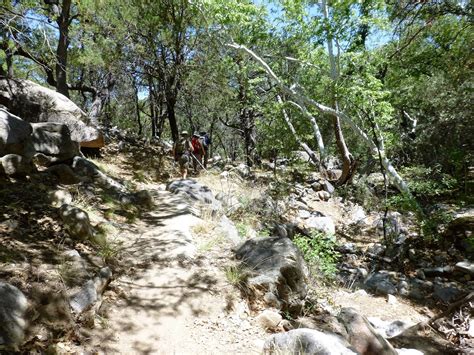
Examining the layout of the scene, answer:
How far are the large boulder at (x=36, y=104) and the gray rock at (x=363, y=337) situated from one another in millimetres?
7691

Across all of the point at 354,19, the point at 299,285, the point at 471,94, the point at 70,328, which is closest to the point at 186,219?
the point at 299,285

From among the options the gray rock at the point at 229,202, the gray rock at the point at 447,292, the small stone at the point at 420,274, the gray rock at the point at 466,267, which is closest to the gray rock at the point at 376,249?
the small stone at the point at 420,274

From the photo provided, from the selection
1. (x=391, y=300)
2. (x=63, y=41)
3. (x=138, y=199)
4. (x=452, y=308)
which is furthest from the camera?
(x=63, y=41)

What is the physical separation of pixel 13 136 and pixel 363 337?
223 inches

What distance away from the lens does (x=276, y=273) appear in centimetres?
429

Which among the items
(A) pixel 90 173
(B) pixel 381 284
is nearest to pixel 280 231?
(B) pixel 381 284

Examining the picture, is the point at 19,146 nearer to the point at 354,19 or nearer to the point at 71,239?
the point at 71,239

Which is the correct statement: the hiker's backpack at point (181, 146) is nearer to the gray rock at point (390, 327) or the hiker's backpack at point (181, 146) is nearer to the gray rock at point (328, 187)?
the gray rock at point (328, 187)

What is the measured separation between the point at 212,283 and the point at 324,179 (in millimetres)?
10060

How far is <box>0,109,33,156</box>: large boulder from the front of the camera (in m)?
5.07

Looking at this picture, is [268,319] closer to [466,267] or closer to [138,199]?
[138,199]

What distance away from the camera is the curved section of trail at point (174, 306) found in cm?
324

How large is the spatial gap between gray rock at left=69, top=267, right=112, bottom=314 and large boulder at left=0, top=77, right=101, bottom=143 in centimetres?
566

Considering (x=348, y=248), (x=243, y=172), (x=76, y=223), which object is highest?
(x=243, y=172)
